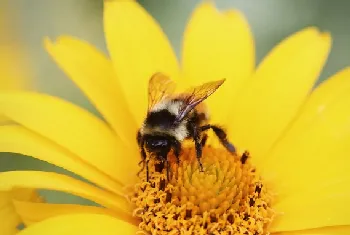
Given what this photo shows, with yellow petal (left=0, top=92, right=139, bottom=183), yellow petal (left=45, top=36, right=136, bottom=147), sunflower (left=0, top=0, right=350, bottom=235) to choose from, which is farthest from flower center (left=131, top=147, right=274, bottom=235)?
yellow petal (left=45, top=36, right=136, bottom=147)

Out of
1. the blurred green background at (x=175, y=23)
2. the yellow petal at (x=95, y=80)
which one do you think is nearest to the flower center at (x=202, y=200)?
the yellow petal at (x=95, y=80)

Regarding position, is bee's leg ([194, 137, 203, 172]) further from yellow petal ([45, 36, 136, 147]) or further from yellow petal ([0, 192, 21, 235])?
yellow petal ([0, 192, 21, 235])

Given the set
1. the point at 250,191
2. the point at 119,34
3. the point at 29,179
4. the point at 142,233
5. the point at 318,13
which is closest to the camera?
the point at 29,179

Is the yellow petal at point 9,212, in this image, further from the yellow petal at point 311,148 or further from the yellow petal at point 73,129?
the yellow petal at point 311,148

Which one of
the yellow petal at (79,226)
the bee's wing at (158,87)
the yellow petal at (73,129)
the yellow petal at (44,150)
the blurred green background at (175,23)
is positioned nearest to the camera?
the yellow petal at (79,226)

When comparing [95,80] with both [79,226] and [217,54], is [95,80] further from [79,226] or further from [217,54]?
[79,226]

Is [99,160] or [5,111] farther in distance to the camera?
[99,160]

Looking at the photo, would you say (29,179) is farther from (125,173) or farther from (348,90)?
(348,90)

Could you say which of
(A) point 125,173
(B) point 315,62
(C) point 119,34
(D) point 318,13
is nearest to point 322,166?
(B) point 315,62
